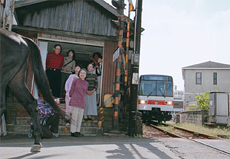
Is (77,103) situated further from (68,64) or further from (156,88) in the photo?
(156,88)

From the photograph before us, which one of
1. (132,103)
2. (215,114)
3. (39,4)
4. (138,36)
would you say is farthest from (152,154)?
(215,114)

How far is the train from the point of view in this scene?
14719mm

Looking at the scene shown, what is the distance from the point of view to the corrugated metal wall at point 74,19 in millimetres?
8260

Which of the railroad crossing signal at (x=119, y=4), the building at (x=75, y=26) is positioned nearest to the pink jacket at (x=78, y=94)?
the building at (x=75, y=26)

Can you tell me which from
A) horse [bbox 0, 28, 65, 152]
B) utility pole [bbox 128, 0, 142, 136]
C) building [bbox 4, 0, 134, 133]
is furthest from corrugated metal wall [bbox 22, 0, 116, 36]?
horse [bbox 0, 28, 65, 152]

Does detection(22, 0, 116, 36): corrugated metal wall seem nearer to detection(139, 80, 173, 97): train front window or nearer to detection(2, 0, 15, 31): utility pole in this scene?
detection(2, 0, 15, 31): utility pole

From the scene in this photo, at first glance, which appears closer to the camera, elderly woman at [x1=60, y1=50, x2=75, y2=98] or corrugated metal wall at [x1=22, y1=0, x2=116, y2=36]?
corrugated metal wall at [x1=22, y1=0, x2=116, y2=36]

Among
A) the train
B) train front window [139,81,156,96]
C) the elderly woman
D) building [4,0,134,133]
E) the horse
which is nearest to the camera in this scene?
the horse

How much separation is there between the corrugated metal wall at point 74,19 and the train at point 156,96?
22.8 feet

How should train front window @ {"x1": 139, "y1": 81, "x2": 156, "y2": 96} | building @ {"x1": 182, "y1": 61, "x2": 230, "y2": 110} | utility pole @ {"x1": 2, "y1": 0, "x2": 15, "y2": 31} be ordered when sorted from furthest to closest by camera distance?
building @ {"x1": 182, "y1": 61, "x2": 230, "y2": 110} → train front window @ {"x1": 139, "y1": 81, "x2": 156, "y2": 96} → utility pole @ {"x1": 2, "y1": 0, "x2": 15, "y2": 31}

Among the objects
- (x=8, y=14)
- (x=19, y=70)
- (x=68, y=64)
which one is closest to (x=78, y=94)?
(x=68, y=64)

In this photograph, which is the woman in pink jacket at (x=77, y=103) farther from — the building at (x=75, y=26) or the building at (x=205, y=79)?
the building at (x=205, y=79)

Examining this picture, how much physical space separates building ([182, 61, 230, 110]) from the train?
19.2 meters

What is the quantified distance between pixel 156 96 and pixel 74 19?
8136mm
